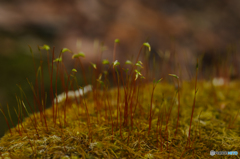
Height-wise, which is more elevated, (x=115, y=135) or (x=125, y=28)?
(x=125, y=28)

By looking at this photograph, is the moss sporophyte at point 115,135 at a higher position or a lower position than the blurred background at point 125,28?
lower

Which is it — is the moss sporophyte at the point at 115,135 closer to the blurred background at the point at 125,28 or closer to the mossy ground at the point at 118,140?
the mossy ground at the point at 118,140

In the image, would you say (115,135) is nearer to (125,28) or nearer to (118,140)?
(118,140)

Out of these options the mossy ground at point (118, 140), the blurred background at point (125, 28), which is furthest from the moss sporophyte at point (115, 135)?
the blurred background at point (125, 28)

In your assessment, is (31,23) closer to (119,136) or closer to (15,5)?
(15,5)

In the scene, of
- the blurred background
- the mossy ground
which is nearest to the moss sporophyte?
the mossy ground

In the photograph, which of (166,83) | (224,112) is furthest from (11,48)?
(224,112)

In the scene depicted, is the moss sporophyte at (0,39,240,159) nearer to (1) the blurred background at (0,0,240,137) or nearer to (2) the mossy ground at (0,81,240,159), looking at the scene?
(2) the mossy ground at (0,81,240,159)

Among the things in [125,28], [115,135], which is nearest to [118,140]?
[115,135]
